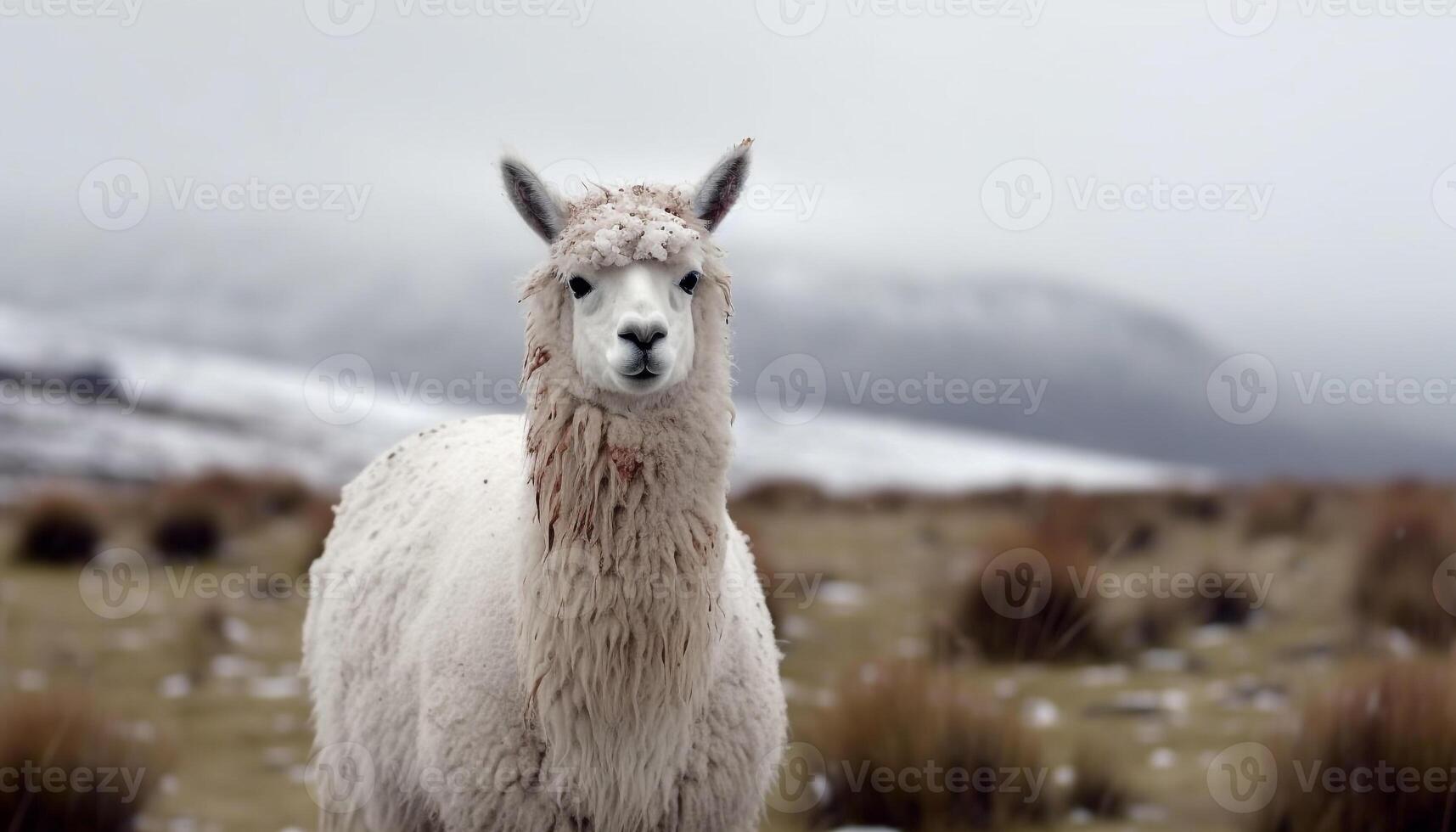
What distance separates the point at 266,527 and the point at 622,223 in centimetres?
1235

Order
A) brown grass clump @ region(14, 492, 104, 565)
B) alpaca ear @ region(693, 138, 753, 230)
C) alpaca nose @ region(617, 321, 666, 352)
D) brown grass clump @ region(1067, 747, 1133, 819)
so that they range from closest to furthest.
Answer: alpaca nose @ region(617, 321, 666, 352), alpaca ear @ region(693, 138, 753, 230), brown grass clump @ region(1067, 747, 1133, 819), brown grass clump @ region(14, 492, 104, 565)

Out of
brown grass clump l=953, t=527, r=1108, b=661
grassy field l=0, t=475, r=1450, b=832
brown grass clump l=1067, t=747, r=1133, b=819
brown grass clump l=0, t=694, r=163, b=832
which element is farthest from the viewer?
brown grass clump l=953, t=527, r=1108, b=661

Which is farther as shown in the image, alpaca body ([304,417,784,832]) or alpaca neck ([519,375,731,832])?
alpaca body ([304,417,784,832])

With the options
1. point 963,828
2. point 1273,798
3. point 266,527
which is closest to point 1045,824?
point 963,828

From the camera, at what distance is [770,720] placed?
373 centimetres

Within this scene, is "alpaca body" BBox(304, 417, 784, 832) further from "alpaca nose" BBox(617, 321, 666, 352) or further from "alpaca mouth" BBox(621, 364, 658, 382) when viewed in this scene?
"alpaca nose" BBox(617, 321, 666, 352)

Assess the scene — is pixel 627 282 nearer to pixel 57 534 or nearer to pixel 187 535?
pixel 187 535

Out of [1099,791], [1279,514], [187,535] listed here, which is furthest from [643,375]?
[1279,514]

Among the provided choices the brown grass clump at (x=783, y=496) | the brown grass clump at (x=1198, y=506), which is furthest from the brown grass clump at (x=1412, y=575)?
the brown grass clump at (x=783, y=496)

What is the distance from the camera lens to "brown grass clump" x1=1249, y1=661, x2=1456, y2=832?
5.53 meters

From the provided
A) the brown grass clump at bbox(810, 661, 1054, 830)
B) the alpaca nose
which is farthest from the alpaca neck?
the brown grass clump at bbox(810, 661, 1054, 830)

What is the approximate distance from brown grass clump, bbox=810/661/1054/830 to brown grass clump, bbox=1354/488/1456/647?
4.76 metres

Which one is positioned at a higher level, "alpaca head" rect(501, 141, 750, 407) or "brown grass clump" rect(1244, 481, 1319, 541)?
"alpaca head" rect(501, 141, 750, 407)

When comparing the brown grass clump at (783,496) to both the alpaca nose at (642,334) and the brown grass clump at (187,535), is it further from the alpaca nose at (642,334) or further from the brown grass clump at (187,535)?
the alpaca nose at (642,334)
